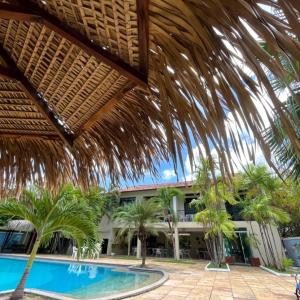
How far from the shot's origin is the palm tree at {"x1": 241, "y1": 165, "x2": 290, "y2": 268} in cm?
1237

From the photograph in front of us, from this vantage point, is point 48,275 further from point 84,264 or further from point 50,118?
point 50,118

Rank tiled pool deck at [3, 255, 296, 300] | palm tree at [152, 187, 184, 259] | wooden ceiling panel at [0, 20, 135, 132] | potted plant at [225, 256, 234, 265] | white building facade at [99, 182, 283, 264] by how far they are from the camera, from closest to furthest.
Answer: wooden ceiling panel at [0, 20, 135, 132], tiled pool deck at [3, 255, 296, 300], potted plant at [225, 256, 234, 265], white building facade at [99, 182, 283, 264], palm tree at [152, 187, 184, 259]

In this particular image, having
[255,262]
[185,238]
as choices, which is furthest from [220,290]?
[185,238]

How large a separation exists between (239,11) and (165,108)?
55cm

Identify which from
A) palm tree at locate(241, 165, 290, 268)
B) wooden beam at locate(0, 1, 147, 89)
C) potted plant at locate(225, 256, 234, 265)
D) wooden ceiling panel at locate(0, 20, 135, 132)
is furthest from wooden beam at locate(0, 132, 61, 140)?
potted plant at locate(225, 256, 234, 265)

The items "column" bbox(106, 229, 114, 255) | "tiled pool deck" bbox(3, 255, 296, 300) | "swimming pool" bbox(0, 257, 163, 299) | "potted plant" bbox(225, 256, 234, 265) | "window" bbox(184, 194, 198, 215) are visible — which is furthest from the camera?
"column" bbox(106, 229, 114, 255)

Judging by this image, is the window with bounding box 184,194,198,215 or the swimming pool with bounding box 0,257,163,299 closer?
the swimming pool with bounding box 0,257,163,299

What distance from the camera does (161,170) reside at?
7.64ft

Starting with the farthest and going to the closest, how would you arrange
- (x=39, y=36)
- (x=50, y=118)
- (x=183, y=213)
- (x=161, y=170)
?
(x=183, y=213)
(x=161, y=170)
(x=50, y=118)
(x=39, y=36)

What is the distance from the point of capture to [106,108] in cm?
171

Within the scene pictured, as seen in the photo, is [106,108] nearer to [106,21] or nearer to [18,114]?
[106,21]

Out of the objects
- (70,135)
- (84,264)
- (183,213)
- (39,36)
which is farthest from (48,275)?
(39,36)

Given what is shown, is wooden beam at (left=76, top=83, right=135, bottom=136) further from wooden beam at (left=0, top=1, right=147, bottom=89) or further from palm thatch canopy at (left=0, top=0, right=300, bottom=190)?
wooden beam at (left=0, top=1, right=147, bottom=89)

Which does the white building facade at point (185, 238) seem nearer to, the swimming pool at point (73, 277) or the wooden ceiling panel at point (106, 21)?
the swimming pool at point (73, 277)
